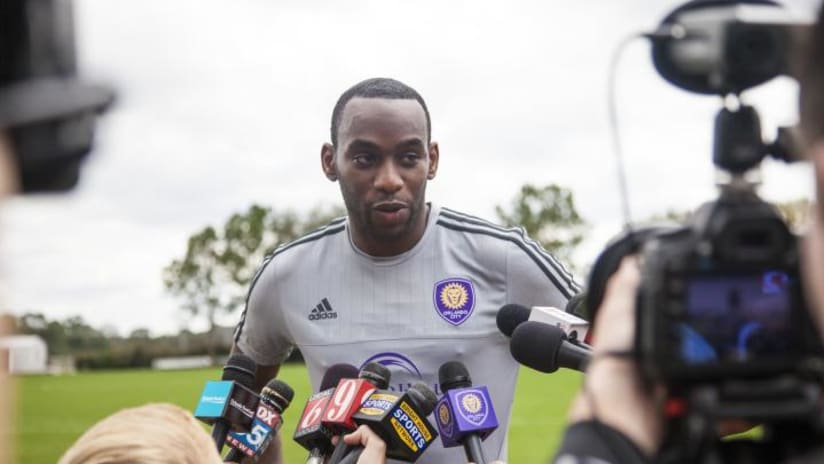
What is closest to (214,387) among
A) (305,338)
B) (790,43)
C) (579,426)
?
(305,338)

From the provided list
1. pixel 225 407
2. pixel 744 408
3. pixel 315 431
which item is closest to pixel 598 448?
pixel 744 408

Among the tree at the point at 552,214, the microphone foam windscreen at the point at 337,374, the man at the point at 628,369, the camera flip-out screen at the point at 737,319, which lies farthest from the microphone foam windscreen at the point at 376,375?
the tree at the point at 552,214

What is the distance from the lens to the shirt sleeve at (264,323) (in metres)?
4.97

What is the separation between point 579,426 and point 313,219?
71.7 metres

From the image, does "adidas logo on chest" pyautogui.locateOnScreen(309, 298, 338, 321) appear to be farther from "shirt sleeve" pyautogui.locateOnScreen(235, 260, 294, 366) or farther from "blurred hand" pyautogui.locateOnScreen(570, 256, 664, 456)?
"blurred hand" pyautogui.locateOnScreen(570, 256, 664, 456)

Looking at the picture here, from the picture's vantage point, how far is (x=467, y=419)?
377 cm

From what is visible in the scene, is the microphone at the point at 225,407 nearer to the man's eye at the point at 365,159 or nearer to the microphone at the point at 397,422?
the microphone at the point at 397,422

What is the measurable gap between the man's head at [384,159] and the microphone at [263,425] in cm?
85

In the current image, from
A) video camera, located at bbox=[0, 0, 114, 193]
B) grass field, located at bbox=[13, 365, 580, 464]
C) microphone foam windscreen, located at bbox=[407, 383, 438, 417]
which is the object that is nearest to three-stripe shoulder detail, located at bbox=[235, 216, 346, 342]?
microphone foam windscreen, located at bbox=[407, 383, 438, 417]

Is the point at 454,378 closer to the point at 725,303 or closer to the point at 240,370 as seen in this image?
the point at 240,370

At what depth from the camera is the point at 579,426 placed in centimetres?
183

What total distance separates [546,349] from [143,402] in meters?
27.0

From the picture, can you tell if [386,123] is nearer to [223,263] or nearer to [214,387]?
[214,387]

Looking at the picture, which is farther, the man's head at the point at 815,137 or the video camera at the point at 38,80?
the man's head at the point at 815,137
